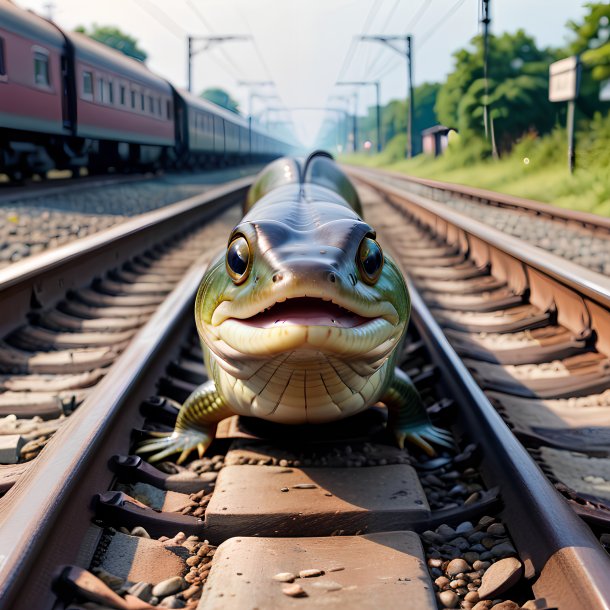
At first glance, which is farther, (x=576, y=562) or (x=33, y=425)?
(x=33, y=425)

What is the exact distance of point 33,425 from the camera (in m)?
3.39

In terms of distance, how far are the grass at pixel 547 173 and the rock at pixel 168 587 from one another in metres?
11.6

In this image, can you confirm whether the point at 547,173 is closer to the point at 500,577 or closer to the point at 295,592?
the point at 500,577

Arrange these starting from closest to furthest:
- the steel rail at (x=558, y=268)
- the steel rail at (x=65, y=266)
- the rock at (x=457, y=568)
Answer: the rock at (x=457, y=568), the steel rail at (x=558, y=268), the steel rail at (x=65, y=266)

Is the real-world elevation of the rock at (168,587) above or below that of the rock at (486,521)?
below

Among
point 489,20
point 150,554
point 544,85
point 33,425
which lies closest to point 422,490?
point 150,554

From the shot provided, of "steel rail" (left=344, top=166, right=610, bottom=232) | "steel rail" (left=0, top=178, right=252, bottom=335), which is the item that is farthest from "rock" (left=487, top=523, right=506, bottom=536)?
"steel rail" (left=344, top=166, right=610, bottom=232)

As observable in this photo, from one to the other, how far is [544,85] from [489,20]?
24.8 feet

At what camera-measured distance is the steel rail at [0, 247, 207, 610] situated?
1896 mm

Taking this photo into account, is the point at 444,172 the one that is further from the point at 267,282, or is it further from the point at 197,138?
the point at 267,282

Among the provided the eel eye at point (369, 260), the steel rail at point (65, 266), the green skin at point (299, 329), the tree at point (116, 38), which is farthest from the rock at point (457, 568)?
the tree at point (116, 38)

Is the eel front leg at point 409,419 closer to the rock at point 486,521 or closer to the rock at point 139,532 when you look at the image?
the rock at point 486,521

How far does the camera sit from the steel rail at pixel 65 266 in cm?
472

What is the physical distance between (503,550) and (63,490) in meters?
1.33
